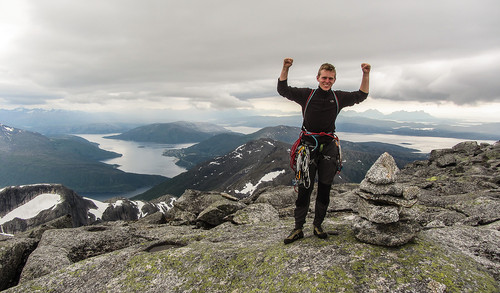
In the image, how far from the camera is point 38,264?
12.2m

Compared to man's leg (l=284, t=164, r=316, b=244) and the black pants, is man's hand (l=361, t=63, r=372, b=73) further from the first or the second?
man's leg (l=284, t=164, r=316, b=244)

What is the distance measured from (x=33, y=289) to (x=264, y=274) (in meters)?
9.02

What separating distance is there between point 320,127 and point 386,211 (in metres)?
3.86

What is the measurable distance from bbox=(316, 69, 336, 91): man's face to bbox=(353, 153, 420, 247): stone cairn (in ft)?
11.8

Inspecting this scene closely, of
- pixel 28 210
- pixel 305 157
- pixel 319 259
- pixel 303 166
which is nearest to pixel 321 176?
pixel 303 166

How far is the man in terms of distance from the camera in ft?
31.4

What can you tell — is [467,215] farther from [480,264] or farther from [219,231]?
[219,231]

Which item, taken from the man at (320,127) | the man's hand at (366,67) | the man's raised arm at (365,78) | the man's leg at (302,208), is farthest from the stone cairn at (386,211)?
the man's hand at (366,67)

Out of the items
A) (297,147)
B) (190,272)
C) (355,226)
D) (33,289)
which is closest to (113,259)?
(33,289)

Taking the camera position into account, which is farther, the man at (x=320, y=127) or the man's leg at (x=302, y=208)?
the man's leg at (x=302, y=208)

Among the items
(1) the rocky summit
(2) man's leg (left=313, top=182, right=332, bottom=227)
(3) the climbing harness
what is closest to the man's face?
(3) the climbing harness

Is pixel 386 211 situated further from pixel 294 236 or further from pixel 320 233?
pixel 294 236

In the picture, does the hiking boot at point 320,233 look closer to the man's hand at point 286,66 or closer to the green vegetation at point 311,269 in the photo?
the green vegetation at point 311,269

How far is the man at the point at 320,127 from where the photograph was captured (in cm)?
956
